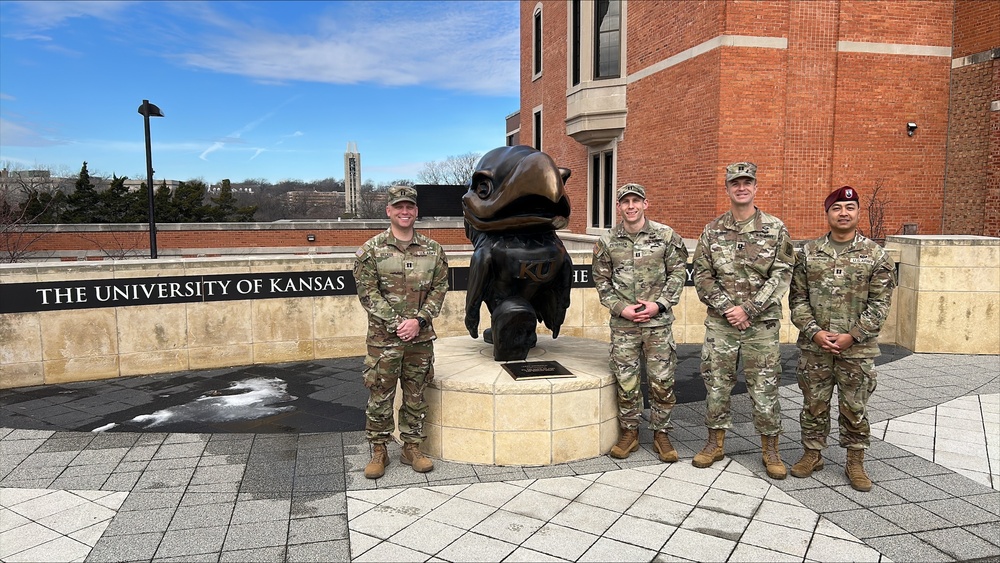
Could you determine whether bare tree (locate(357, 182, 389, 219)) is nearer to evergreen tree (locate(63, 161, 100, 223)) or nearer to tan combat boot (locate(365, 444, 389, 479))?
evergreen tree (locate(63, 161, 100, 223))

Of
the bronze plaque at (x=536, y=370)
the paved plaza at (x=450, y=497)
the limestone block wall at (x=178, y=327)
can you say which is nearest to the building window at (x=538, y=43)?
the limestone block wall at (x=178, y=327)

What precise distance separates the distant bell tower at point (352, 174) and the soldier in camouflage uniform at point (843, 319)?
212 feet

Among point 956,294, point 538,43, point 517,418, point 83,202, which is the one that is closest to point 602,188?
point 538,43

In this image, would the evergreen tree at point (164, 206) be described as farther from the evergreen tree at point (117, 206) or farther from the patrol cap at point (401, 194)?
the patrol cap at point (401, 194)

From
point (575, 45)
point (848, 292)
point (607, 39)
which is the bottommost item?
point (848, 292)

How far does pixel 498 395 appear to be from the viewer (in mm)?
4723

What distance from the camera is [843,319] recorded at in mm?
4348

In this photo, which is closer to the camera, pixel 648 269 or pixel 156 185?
pixel 648 269

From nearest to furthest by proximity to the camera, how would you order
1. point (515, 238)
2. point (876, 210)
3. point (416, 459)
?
point (416, 459), point (515, 238), point (876, 210)

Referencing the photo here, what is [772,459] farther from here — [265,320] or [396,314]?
[265,320]

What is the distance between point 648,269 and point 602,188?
1307 centimetres

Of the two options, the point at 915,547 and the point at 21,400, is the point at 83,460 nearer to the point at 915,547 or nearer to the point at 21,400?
the point at 21,400

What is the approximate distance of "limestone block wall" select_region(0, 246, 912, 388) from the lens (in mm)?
7289

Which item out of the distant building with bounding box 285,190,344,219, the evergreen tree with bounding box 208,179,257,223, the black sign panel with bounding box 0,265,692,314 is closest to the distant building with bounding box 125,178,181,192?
the evergreen tree with bounding box 208,179,257,223
